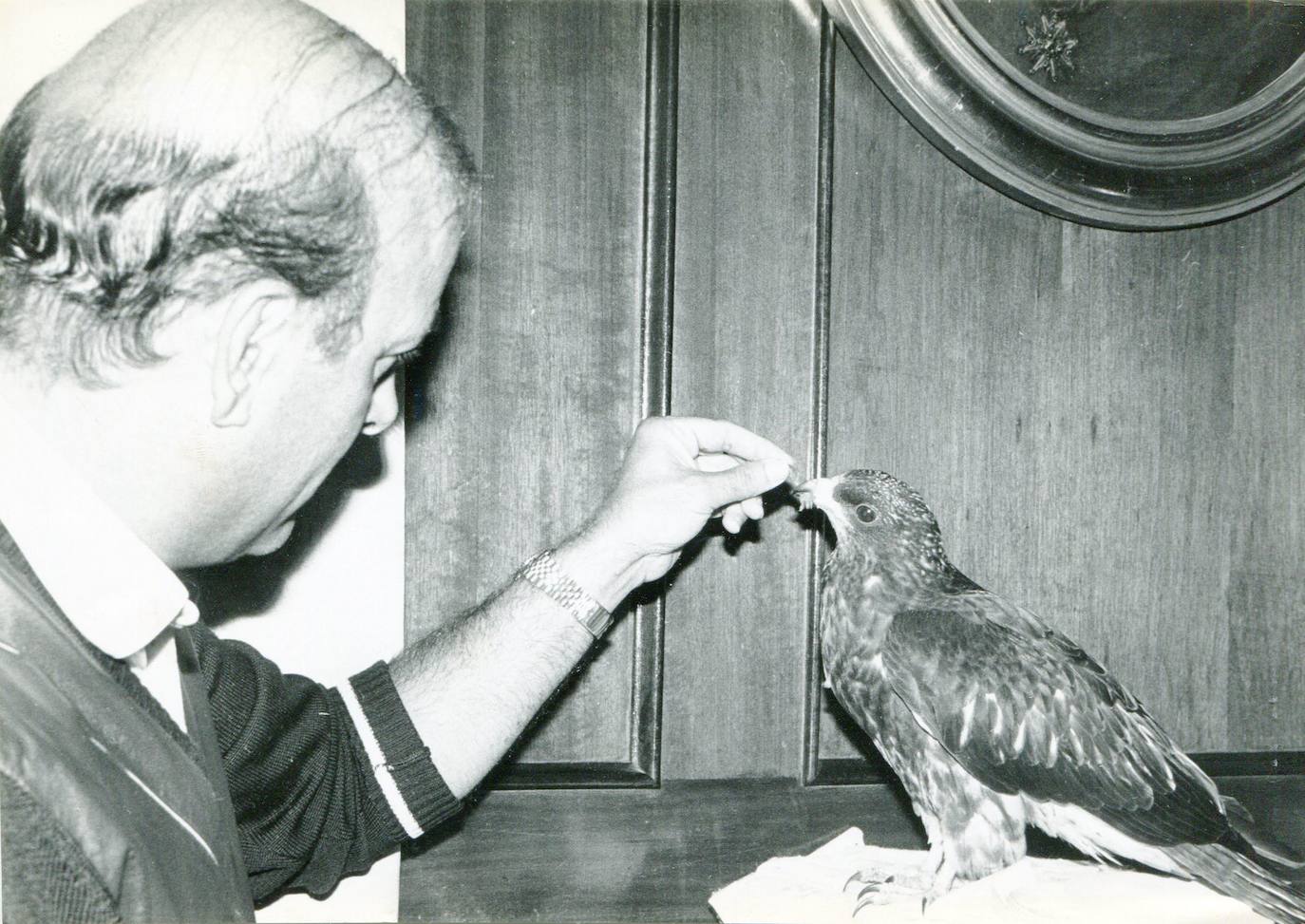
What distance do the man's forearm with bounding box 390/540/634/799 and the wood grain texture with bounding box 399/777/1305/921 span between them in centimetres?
13

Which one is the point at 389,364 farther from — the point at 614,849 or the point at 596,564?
the point at 614,849

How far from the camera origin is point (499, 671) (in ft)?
3.39

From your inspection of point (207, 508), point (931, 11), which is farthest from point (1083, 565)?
point (207, 508)

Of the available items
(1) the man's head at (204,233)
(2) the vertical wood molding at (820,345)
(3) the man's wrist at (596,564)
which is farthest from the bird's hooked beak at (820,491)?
(1) the man's head at (204,233)

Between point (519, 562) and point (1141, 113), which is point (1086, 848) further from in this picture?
point (1141, 113)

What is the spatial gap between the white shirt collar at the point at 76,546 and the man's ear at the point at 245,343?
12cm

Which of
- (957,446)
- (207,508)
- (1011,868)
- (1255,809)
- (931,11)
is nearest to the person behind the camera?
(207,508)

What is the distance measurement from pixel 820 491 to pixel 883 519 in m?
0.08

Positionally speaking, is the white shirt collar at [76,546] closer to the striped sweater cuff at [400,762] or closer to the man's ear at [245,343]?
the man's ear at [245,343]

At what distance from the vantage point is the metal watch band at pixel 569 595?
104cm

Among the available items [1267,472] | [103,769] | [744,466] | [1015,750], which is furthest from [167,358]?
[1267,472]

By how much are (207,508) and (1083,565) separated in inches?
41.1

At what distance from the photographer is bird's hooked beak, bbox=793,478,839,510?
3.45 ft

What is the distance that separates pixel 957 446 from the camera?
1.19 meters
